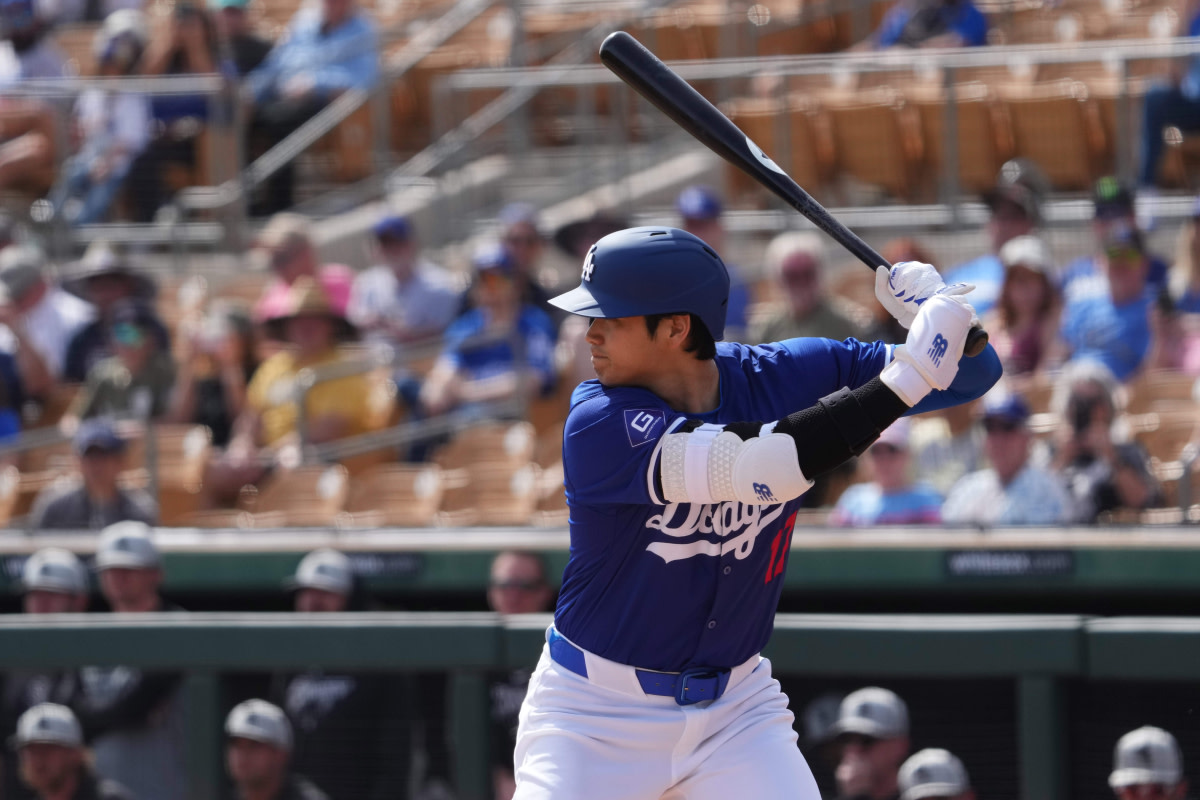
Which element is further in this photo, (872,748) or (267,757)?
(267,757)

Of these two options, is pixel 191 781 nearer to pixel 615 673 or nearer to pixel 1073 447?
pixel 615 673

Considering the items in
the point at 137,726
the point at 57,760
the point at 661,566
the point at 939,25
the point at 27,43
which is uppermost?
the point at 27,43

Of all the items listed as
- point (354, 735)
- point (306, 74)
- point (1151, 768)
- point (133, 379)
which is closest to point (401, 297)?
point (133, 379)

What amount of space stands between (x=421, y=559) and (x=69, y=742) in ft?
4.68

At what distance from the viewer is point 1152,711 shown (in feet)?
15.0

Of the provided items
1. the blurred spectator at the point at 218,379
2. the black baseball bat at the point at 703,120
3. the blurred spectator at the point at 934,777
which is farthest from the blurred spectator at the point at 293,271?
the black baseball bat at the point at 703,120

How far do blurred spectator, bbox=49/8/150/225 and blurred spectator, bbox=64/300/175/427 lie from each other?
1.86m

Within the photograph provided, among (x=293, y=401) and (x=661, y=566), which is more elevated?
(x=293, y=401)

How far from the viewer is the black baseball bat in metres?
3.63

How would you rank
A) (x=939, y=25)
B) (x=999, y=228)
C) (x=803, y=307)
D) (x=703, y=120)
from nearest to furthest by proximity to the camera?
1. (x=703, y=120)
2. (x=803, y=307)
3. (x=999, y=228)
4. (x=939, y=25)

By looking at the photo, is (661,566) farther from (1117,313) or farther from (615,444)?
(1117,313)

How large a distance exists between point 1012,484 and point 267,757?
2.48 m

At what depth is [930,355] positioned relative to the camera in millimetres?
3139

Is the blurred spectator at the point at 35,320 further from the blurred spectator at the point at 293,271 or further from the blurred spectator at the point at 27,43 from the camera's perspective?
the blurred spectator at the point at 27,43
